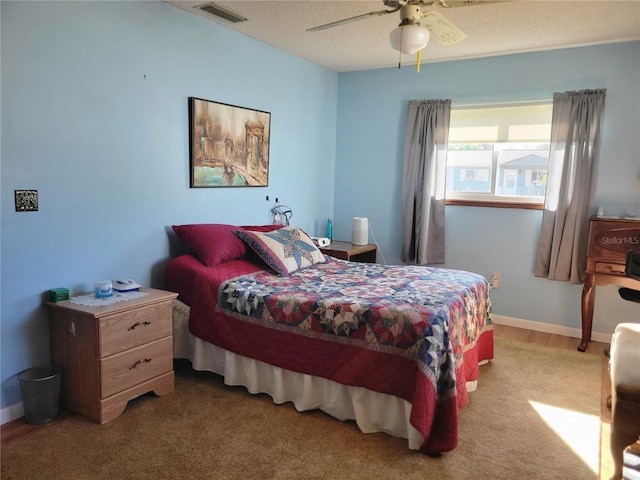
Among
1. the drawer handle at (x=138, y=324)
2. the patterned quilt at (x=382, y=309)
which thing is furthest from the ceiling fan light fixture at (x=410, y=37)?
the drawer handle at (x=138, y=324)

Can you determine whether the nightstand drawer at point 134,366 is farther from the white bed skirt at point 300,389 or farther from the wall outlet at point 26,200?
the wall outlet at point 26,200

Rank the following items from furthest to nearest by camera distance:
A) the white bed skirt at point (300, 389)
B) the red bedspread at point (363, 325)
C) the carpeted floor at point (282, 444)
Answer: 1. the white bed skirt at point (300, 389)
2. the red bedspread at point (363, 325)
3. the carpeted floor at point (282, 444)

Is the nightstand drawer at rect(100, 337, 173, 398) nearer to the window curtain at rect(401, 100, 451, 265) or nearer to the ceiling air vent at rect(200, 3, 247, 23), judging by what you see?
the ceiling air vent at rect(200, 3, 247, 23)

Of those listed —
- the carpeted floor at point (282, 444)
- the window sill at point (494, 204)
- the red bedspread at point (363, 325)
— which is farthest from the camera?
the window sill at point (494, 204)

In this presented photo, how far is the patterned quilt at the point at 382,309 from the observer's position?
2223 mm

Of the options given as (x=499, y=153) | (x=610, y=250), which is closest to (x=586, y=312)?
(x=610, y=250)

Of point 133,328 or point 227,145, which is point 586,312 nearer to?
point 227,145

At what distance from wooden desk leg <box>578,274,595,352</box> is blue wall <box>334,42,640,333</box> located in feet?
1.11

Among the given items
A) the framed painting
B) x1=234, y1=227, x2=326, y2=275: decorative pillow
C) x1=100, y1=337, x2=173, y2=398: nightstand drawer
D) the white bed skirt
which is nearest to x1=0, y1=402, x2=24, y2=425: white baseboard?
x1=100, y1=337, x2=173, y2=398: nightstand drawer

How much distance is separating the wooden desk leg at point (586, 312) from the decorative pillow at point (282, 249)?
2098 millimetres

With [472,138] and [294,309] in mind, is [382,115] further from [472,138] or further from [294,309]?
[294,309]

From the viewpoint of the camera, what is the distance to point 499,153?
171 inches

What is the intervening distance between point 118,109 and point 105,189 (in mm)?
509

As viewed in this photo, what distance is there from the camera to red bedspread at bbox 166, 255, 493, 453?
2.19m
